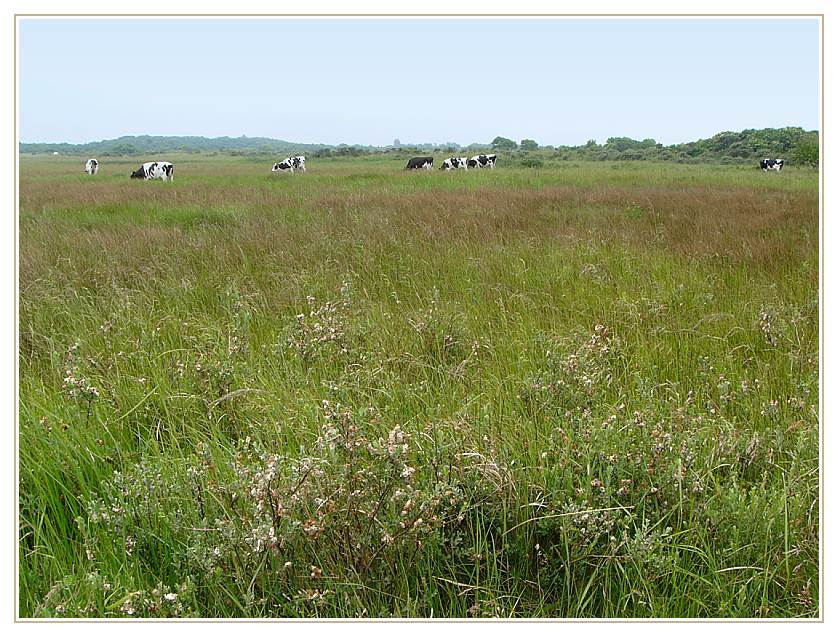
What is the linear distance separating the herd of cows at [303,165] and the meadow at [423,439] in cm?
2137

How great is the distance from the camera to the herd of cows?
2589cm

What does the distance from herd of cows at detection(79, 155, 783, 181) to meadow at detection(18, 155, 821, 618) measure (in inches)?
841

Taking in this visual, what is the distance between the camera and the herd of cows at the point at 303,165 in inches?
1019

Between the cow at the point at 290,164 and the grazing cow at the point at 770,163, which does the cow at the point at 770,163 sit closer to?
the grazing cow at the point at 770,163

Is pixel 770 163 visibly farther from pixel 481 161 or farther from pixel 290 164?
pixel 290 164

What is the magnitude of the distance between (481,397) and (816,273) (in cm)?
462

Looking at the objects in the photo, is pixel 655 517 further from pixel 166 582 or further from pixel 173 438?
pixel 173 438

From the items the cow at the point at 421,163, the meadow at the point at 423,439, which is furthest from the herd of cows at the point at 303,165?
the meadow at the point at 423,439

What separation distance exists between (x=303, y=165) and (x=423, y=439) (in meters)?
34.7

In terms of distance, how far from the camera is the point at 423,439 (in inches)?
109

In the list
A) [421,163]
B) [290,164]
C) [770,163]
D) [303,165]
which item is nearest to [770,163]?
[770,163]

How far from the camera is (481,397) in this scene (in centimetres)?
340

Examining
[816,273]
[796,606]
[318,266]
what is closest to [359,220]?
[318,266]
